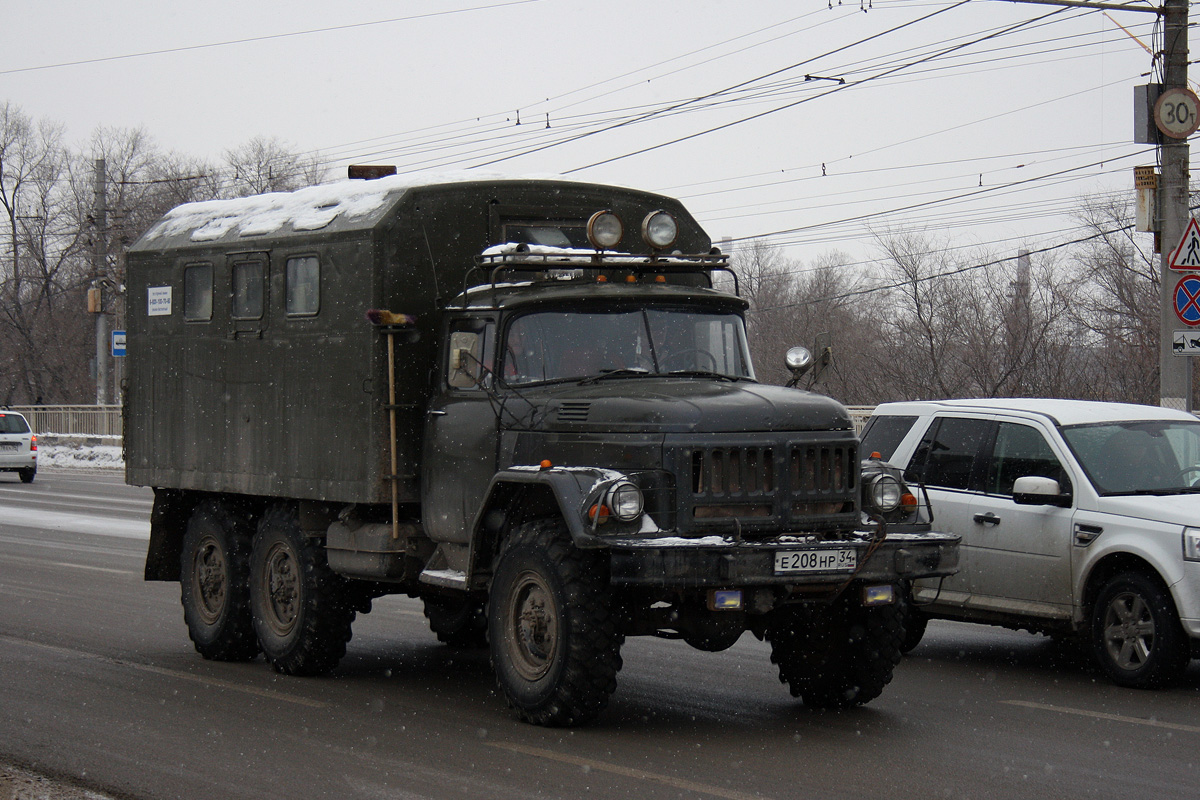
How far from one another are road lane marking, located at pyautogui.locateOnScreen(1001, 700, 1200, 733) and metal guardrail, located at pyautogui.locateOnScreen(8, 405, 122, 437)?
4282cm

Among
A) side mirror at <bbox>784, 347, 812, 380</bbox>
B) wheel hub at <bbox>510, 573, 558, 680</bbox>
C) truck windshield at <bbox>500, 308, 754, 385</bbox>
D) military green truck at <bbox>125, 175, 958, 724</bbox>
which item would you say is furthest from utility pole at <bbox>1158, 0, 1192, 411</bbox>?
wheel hub at <bbox>510, 573, 558, 680</bbox>

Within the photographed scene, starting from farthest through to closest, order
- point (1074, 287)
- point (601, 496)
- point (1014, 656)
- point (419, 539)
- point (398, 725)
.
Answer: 1. point (1074, 287)
2. point (1014, 656)
3. point (419, 539)
4. point (398, 725)
5. point (601, 496)

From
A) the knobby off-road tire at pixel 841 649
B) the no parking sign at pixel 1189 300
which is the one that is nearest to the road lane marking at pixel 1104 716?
the knobby off-road tire at pixel 841 649

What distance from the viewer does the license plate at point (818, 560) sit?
7.59 m

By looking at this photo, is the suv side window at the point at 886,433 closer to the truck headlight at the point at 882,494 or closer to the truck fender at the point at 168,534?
the truck headlight at the point at 882,494

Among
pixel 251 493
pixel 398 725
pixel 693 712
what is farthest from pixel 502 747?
pixel 251 493

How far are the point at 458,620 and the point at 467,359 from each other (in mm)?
2846

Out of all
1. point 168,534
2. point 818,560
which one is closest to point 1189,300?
point 818,560

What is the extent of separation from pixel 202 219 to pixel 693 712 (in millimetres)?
5816

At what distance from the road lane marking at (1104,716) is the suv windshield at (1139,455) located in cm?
177

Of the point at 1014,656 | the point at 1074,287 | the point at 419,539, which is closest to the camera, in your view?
the point at 419,539

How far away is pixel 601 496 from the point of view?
24.7 ft

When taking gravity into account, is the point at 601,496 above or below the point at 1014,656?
above

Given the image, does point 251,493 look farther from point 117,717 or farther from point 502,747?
point 502,747
